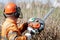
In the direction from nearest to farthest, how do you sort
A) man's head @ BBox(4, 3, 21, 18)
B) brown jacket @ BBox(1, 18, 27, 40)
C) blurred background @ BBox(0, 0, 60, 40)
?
brown jacket @ BBox(1, 18, 27, 40), man's head @ BBox(4, 3, 21, 18), blurred background @ BBox(0, 0, 60, 40)

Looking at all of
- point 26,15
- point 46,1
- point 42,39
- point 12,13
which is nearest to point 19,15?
point 12,13

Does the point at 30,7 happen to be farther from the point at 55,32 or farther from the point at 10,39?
the point at 10,39

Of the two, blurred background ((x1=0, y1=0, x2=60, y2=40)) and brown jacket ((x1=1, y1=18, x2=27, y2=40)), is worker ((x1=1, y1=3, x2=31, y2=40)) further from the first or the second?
blurred background ((x1=0, y1=0, x2=60, y2=40))

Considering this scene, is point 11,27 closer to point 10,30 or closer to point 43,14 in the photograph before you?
point 10,30

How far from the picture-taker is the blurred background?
7.14 metres

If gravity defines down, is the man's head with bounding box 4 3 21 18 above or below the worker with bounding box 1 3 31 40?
above

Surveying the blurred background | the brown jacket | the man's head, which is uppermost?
the man's head

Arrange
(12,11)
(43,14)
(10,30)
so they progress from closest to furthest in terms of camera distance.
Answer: (10,30)
(12,11)
(43,14)

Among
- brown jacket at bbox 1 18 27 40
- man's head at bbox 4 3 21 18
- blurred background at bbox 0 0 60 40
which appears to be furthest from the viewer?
blurred background at bbox 0 0 60 40

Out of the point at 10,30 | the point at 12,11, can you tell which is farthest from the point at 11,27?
the point at 12,11

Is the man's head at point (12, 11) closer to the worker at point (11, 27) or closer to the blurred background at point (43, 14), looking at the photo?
the worker at point (11, 27)

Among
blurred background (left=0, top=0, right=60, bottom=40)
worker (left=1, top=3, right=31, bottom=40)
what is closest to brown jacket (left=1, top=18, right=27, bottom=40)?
worker (left=1, top=3, right=31, bottom=40)

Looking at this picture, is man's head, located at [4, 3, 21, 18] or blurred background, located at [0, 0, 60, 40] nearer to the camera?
man's head, located at [4, 3, 21, 18]

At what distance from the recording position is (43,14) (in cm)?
844
